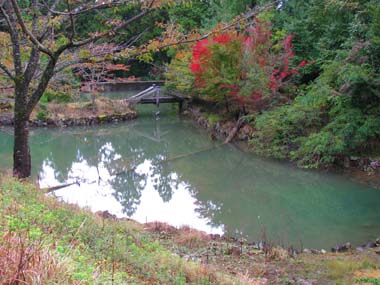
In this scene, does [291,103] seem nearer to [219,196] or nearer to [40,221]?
[219,196]

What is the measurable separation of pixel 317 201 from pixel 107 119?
1417cm

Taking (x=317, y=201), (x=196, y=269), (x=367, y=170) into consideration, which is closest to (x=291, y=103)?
(x=367, y=170)

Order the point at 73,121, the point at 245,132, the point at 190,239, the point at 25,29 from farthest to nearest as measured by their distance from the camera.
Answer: the point at 73,121 → the point at 245,132 → the point at 190,239 → the point at 25,29

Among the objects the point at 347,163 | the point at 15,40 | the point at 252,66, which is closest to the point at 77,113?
the point at 252,66

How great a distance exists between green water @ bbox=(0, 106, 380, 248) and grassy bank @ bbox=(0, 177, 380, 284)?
151cm

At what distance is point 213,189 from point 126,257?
7.30m

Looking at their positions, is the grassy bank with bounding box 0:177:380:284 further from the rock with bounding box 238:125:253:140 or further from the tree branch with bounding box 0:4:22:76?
the rock with bounding box 238:125:253:140

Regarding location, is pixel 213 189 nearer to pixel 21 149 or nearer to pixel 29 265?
pixel 21 149

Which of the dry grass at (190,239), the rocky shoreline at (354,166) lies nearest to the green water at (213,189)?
the rocky shoreline at (354,166)

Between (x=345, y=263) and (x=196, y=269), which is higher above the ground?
(x=196, y=269)

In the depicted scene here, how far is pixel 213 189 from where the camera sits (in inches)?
452

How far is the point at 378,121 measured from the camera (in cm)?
1142

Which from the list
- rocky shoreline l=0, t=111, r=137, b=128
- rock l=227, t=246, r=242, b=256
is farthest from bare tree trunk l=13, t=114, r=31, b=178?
rocky shoreline l=0, t=111, r=137, b=128

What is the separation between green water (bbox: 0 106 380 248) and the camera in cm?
888
